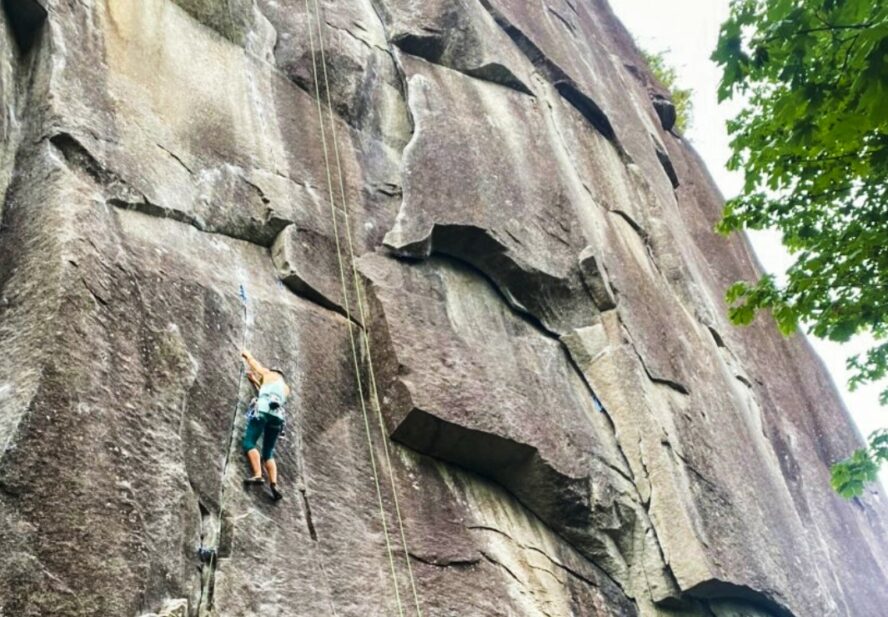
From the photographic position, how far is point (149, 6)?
10289 millimetres

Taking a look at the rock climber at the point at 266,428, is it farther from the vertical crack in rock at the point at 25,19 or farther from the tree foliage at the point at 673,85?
the tree foliage at the point at 673,85

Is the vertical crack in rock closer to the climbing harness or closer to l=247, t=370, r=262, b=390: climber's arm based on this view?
the climbing harness

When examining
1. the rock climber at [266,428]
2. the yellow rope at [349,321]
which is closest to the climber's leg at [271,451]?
the rock climber at [266,428]

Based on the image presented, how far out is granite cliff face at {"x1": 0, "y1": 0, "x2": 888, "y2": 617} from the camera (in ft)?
20.6

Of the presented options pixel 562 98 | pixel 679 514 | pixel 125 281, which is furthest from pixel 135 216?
pixel 562 98

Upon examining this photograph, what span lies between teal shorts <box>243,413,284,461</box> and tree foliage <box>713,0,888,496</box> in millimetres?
4172

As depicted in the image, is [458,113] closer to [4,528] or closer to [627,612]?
[627,612]

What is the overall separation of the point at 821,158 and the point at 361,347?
4664 millimetres

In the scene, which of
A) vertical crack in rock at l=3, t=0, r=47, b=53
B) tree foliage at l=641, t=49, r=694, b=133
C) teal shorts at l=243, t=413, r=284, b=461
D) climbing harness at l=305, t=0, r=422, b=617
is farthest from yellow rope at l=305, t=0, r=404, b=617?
tree foliage at l=641, t=49, r=694, b=133

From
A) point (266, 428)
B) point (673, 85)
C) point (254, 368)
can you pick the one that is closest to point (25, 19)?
point (254, 368)

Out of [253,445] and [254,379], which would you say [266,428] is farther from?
[254,379]

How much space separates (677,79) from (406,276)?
20311 millimetres

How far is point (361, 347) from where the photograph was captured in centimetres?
909

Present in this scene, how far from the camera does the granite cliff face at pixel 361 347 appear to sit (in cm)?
627
